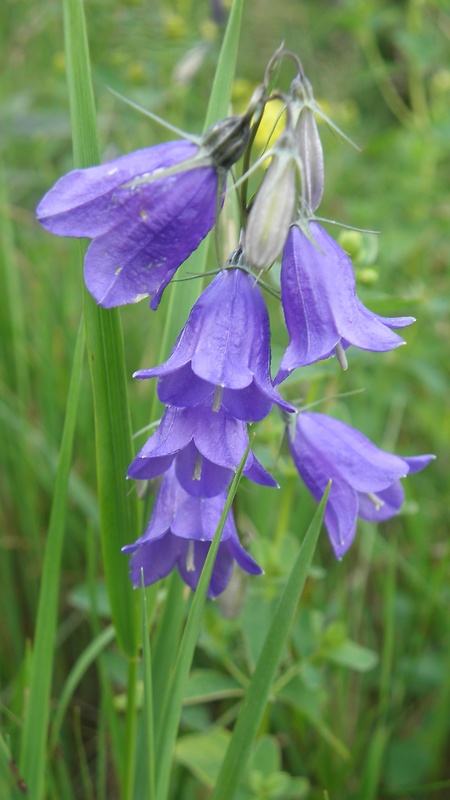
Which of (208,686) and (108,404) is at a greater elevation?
(108,404)

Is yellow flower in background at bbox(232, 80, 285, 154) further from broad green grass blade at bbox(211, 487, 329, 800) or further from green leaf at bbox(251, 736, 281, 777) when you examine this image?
broad green grass blade at bbox(211, 487, 329, 800)

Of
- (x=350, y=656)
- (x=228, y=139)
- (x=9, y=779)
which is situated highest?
(x=228, y=139)

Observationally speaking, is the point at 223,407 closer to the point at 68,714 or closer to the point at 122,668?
the point at 122,668

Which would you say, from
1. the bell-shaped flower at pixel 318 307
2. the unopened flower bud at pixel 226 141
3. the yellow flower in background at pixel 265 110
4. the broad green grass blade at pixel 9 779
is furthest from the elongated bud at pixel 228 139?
the yellow flower in background at pixel 265 110

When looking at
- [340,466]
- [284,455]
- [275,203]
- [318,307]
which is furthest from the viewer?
[284,455]

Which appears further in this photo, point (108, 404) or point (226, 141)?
point (108, 404)

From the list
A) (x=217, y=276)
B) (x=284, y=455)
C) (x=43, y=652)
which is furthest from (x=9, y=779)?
(x=284, y=455)

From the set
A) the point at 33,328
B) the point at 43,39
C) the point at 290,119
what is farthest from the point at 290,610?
the point at 43,39

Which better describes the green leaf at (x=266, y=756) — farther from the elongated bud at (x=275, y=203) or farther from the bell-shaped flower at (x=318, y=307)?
the elongated bud at (x=275, y=203)

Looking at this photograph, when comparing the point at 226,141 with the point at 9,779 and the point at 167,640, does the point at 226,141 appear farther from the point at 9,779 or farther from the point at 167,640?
the point at 9,779
